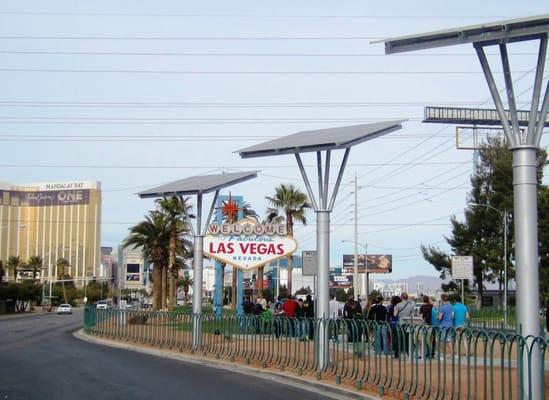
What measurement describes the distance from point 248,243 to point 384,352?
14.0 metres

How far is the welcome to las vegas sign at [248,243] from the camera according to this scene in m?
28.7

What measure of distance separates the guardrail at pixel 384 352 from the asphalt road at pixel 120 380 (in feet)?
3.85

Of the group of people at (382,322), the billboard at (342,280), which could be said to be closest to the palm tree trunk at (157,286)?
the group of people at (382,322)

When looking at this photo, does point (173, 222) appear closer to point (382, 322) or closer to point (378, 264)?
point (382, 322)

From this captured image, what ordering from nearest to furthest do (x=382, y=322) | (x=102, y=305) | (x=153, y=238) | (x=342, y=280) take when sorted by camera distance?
(x=382, y=322)
(x=102, y=305)
(x=153, y=238)
(x=342, y=280)

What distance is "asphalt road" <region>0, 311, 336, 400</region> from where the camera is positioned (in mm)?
14859

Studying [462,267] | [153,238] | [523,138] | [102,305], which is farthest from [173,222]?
[523,138]

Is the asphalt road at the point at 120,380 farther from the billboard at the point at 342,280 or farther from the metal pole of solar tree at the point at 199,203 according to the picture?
the billboard at the point at 342,280

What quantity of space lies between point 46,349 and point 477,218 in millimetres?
46551

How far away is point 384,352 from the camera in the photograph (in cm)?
1525

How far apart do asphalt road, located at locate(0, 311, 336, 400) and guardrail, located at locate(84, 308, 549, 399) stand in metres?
1.17

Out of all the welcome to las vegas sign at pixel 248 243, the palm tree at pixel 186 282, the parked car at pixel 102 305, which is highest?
the welcome to las vegas sign at pixel 248 243

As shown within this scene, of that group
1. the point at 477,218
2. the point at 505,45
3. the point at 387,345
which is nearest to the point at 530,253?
the point at 505,45

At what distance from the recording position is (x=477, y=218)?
2633 inches
